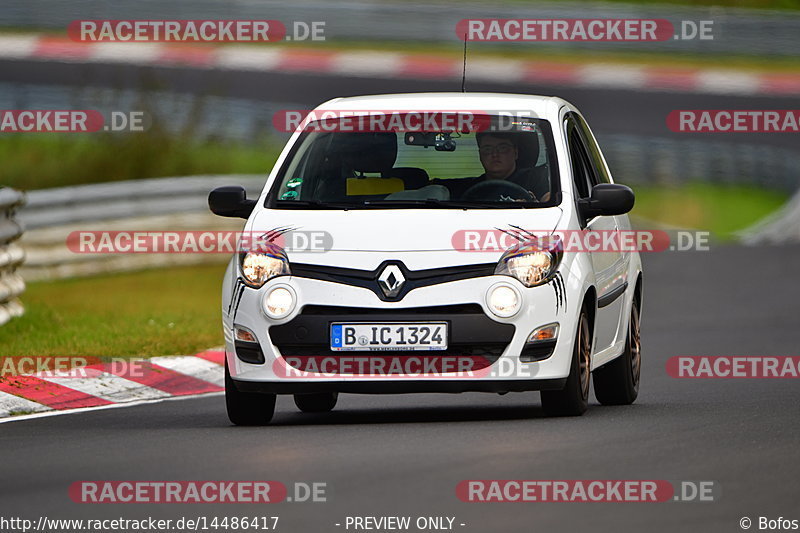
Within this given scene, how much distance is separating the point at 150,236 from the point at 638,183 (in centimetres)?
870

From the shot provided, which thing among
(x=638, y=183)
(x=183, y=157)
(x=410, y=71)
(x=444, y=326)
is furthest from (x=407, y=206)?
(x=410, y=71)

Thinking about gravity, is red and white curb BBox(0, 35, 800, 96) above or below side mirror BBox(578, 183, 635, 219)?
above

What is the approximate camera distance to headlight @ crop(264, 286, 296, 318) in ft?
32.4

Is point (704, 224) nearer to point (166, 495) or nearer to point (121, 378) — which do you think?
point (121, 378)

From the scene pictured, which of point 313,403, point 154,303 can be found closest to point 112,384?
point 313,403

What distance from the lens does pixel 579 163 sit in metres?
11.2

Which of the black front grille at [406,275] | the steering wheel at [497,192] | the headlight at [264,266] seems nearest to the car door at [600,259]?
the steering wheel at [497,192]

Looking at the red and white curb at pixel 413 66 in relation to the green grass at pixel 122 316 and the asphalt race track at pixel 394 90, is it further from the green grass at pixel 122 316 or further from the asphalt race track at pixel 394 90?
the green grass at pixel 122 316

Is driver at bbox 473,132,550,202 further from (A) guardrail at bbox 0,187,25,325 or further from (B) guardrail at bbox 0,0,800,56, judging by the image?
(B) guardrail at bbox 0,0,800,56

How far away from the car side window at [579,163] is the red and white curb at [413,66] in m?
21.2

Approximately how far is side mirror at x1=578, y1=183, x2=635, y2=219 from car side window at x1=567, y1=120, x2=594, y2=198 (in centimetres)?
21

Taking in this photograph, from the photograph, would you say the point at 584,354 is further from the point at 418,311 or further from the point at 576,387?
the point at 418,311

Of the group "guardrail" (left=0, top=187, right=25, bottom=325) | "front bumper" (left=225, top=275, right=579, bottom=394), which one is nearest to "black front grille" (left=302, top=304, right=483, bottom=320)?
"front bumper" (left=225, top=275, right=579, bottom=394)

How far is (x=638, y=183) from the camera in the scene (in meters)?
27.4
